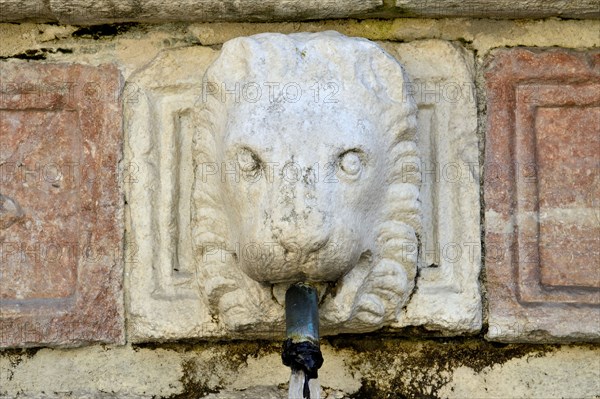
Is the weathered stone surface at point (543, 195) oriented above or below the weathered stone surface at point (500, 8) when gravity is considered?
below

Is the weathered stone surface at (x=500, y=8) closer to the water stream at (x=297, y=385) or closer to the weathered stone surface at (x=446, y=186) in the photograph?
the weathered stone surface at (x=446, y=186)

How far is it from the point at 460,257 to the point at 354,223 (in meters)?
0.24

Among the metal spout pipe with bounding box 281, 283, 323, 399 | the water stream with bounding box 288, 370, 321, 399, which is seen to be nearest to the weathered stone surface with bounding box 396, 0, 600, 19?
the metal spout pipe with bounding box 281, 283, 323, 399

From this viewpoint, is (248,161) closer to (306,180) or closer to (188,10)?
(306,180)

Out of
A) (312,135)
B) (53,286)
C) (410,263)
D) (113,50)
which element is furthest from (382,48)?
(53,286)

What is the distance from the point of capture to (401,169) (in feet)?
5.36

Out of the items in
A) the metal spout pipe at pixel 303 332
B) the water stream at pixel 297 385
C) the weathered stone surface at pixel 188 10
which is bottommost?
the water stream at pixel 297 385

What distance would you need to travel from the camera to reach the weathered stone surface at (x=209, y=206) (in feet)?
5.47

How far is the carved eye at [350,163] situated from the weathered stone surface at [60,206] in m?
0.40

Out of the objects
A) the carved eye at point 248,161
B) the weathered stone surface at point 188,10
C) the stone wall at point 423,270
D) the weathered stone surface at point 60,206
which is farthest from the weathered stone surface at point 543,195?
the weathered stone surface at point 60,206

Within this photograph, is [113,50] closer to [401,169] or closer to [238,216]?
[238,216]

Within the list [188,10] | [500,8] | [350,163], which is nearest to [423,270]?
[350,163]

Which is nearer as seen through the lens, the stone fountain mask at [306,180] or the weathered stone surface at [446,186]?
the stone fountain mask at [306,180]

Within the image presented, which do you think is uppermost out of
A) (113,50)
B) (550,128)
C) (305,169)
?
(113,50)
